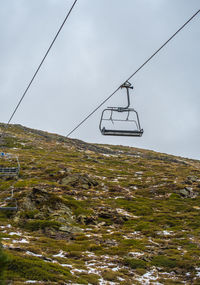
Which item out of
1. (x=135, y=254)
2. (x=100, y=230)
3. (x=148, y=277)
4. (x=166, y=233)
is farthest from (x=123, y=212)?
(x=148, y=277)

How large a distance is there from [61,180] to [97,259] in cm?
2837

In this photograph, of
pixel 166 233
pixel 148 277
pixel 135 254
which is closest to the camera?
pixel 148 277

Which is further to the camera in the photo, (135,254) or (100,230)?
(100,230)

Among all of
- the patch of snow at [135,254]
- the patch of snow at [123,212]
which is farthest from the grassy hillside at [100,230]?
the patch of snow at [123,212]

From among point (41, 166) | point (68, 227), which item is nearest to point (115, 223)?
point (68, 227)

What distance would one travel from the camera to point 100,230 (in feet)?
99.3

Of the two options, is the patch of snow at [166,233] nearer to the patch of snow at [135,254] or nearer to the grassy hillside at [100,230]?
the grassy hillside at [100,230]

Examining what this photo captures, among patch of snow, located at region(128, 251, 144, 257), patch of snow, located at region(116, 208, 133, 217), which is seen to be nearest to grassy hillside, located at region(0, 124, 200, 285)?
patch of snow, located at region(128, 251, 144, 257)

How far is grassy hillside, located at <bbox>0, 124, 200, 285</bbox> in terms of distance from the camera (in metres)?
17.3

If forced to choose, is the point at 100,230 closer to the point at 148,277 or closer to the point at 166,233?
the point at 166,233

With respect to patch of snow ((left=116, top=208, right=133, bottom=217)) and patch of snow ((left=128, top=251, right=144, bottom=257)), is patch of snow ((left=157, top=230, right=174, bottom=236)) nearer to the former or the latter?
patch of snow ((left=116, top=208, right=133, bottom=217))

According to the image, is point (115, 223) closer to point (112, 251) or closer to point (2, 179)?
point (112, 251)

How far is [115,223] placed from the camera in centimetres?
3394

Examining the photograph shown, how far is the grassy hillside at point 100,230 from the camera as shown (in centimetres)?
1728
